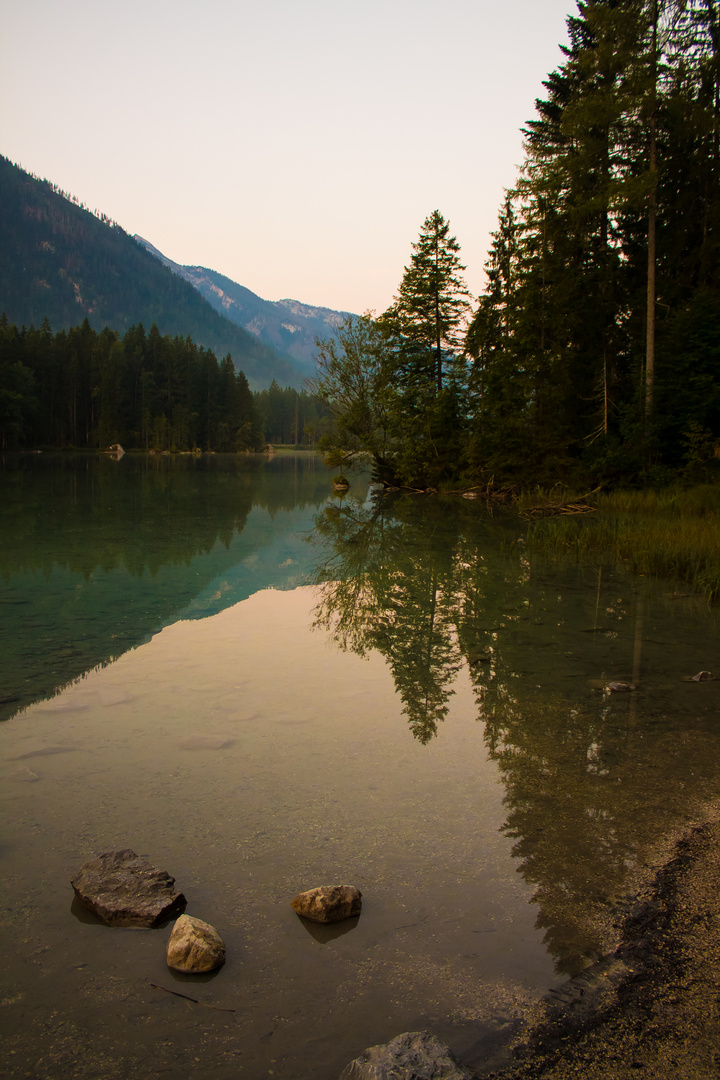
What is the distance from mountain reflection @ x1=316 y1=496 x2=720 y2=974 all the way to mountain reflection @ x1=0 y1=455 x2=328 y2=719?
2263mm

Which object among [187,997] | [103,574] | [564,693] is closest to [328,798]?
[187,997]

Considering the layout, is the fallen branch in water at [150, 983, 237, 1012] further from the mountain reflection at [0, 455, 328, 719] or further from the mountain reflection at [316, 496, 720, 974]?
the mountain reflection at [0, 455, 328, 719]

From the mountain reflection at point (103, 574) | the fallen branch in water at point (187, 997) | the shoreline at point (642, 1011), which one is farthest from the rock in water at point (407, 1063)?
the mountain reflection at point (103, 574)

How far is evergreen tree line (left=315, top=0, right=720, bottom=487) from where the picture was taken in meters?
24.3

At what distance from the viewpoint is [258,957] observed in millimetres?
2979

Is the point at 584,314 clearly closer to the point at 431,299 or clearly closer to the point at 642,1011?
the point at 431,299

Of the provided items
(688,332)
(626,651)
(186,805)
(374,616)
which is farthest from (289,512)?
(186,805)

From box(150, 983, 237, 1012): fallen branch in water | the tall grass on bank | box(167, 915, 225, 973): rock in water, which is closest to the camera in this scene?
box(150, 983, 237, 1012): fallen branch in water

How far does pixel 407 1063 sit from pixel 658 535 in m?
13.7

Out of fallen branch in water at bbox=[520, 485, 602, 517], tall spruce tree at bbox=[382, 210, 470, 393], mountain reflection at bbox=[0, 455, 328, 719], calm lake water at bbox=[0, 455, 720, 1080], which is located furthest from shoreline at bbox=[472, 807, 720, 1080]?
tall spruce tree at bbox=[382, 210, 470, 393]

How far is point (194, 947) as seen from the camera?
114 inches

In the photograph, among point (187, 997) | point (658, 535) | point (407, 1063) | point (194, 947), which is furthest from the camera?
point (658, 535)

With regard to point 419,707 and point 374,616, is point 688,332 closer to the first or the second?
point 374,616

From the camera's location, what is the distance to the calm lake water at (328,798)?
106 inches
